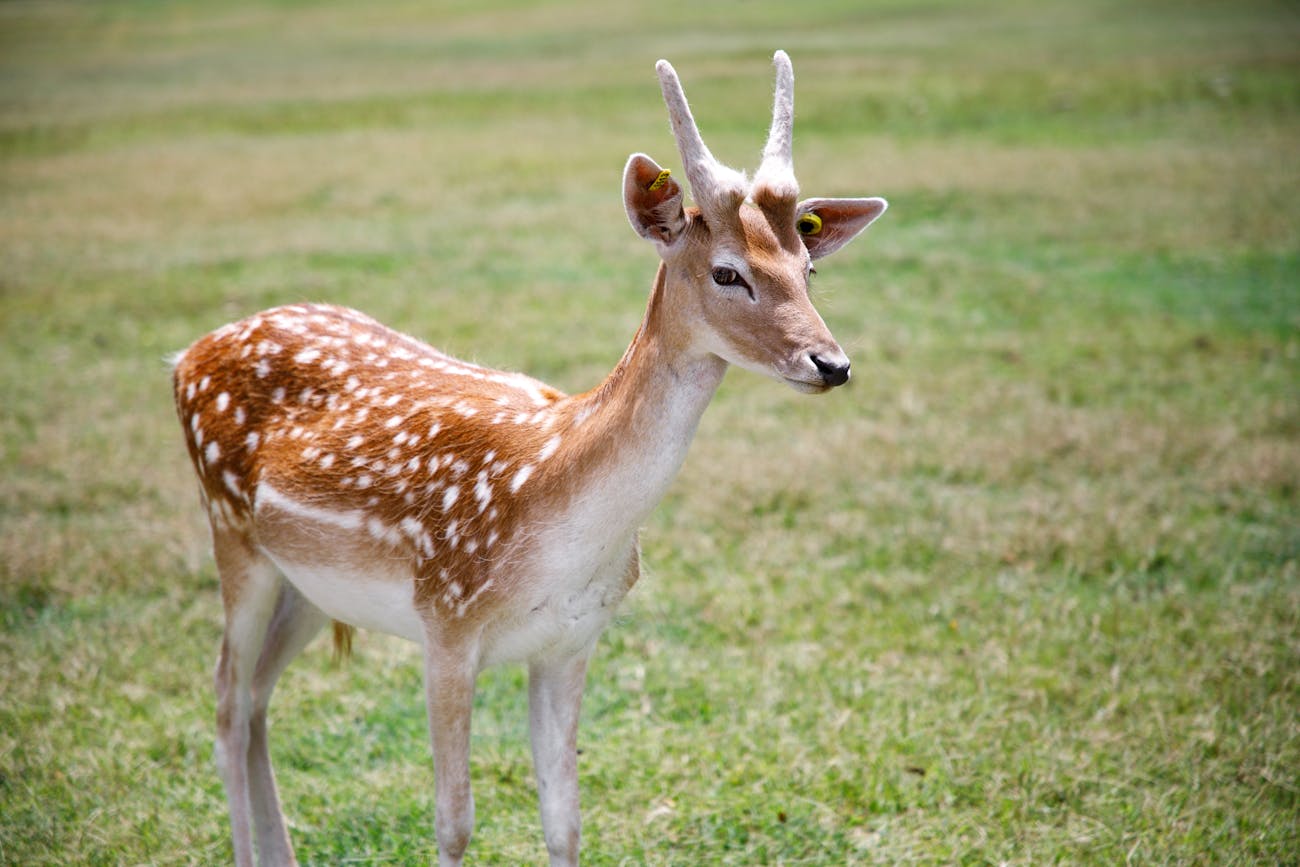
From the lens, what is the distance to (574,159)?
16609 mm

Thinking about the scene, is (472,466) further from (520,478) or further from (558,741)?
(558,741)

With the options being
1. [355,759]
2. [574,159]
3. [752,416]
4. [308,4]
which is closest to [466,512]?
[355,759]

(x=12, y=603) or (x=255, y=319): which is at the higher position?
(x=255, y=319)

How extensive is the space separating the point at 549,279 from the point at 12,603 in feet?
20.7

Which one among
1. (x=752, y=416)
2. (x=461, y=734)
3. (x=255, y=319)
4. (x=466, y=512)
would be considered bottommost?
(x=752, y=416)

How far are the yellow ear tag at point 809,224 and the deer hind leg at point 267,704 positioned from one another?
6.68 feet

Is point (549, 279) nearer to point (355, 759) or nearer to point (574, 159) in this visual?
point (574, 159)

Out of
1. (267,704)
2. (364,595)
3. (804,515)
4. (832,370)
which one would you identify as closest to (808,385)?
(832,370)

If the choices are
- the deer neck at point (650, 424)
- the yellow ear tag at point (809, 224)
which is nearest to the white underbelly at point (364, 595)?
the deer neck at point (650, 424)

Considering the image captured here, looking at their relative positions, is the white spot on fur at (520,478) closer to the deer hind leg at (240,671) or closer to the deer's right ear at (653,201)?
the deer's right ear at (653,201)

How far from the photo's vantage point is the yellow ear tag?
127 inches

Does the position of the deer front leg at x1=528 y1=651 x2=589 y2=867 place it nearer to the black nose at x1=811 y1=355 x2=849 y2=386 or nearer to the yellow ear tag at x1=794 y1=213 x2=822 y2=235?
the black nose at x1=811 y1=355 x2=849 y2=386

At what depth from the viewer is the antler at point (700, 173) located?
9.86 ft

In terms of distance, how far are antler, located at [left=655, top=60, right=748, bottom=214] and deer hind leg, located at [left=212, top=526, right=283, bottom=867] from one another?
1842 millimetres
